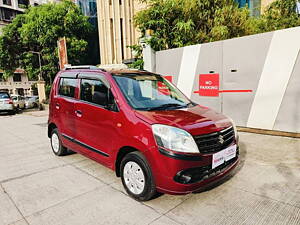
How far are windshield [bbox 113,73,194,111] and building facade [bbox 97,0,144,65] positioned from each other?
16.8 m

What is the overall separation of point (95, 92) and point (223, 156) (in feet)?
6.68

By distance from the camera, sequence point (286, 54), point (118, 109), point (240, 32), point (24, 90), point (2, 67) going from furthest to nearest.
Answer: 1. point (24, 90)
2. point (2, 67)
3. point (240, 32)
4. point (286, 54)
5. point (118, 109)

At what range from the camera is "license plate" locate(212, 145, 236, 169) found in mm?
2419

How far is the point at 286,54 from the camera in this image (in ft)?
16.5

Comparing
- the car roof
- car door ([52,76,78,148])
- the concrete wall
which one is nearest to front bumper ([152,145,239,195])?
the car roof

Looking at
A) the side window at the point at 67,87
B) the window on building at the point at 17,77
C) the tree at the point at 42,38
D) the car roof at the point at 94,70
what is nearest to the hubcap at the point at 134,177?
the car roof at the point at 94,70

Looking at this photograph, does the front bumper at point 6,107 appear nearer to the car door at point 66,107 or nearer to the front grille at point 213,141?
the car door at point 66,107

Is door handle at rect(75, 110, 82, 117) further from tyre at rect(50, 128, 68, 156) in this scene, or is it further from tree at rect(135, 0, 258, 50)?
tree at rect(135, 0, 258, 50)

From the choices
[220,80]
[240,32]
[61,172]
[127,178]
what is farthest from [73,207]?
[240,32]

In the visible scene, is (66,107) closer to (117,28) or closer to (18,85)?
(117,28)

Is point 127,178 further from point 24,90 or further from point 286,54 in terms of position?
point 24,90

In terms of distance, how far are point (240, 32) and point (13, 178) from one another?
32.8 feet

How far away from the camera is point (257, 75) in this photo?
5.54m

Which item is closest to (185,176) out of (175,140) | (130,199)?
(175,140)
